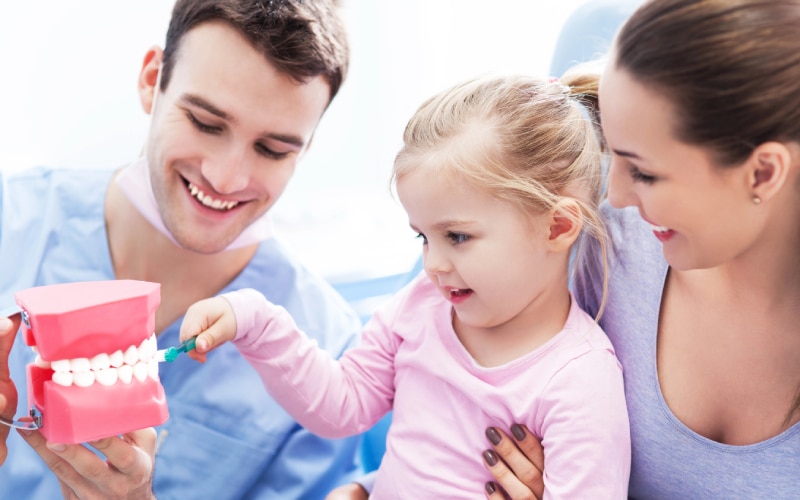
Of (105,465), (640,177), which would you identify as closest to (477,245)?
(640,177)

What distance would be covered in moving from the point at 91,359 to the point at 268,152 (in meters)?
0.56

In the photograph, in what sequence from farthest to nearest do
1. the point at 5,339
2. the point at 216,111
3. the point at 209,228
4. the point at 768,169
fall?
the point at 209,228 → the point at 216,111 → the point at 5,339 → the point at 768,169

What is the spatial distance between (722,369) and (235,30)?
0.91 meters

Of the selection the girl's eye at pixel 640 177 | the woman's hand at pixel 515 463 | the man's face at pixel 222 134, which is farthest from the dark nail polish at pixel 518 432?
the man's face at pixel 222 134

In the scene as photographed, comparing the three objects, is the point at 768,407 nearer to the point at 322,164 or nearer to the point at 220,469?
the point at 220,469

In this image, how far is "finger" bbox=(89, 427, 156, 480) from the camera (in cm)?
108

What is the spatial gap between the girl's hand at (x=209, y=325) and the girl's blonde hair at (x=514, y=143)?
1.01ft

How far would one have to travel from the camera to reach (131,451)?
1.11 meters

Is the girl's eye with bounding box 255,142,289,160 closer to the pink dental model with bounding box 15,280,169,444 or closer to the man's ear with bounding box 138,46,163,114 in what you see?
the man's ear with bounding box 138,46,163,114

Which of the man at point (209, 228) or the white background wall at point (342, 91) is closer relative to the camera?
the man at point (209, 228)

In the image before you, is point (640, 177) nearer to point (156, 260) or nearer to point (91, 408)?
point (91, 408)

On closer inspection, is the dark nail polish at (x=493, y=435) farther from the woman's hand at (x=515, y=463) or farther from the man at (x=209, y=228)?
the man at (x=209, y=228)

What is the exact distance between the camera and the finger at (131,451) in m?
1.08

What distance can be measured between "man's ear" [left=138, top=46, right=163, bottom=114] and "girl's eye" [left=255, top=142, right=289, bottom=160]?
0.27 metres
